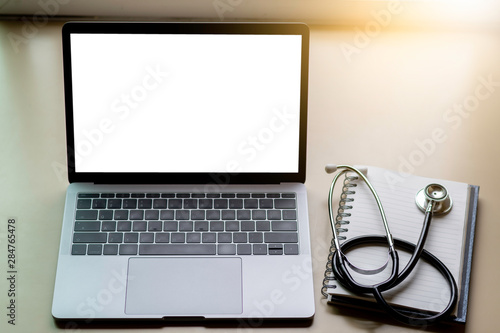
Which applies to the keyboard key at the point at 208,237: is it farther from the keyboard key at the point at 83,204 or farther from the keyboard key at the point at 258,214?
the keyboard key at the point at 83,204

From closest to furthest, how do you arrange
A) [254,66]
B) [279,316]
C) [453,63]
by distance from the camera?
[279,316] < [254,66] < [453,63]

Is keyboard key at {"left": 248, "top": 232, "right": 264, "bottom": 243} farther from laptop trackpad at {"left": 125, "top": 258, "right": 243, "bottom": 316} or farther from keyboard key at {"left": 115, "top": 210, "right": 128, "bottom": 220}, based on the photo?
keyboard key at {"left": 115, "top": 210, "right": 128, "bottom": 220}

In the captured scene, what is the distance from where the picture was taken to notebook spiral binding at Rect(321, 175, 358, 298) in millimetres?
916

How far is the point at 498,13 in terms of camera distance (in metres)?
1.29

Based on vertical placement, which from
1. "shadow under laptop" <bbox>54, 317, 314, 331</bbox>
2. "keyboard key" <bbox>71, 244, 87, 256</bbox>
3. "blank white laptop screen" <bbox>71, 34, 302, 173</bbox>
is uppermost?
"blank white laptop screen" <bbox>71, 34, 302, 173</bbox>

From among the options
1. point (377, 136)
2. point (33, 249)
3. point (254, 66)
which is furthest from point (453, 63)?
point (33, 249)

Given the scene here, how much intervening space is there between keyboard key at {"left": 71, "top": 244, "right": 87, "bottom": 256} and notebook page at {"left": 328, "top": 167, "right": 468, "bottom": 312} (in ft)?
1.25

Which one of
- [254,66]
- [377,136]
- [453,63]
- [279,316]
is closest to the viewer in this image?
[279,316]

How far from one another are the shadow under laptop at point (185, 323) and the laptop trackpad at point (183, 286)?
1 cm

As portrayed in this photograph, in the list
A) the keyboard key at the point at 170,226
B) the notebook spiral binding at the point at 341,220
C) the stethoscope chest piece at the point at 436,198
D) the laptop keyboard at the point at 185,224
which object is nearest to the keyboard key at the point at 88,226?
the laptop keyboard at the point at 185,224

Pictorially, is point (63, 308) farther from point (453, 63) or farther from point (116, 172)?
point (453, 63)

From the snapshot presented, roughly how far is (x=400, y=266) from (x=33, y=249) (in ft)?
1.89

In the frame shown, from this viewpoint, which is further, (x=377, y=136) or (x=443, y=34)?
(x=443, y=34)

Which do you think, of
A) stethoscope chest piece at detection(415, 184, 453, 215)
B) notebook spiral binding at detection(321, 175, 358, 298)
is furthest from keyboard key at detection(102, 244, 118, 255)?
stethoscope chest piece at detection(415, 184, 453, 215)
